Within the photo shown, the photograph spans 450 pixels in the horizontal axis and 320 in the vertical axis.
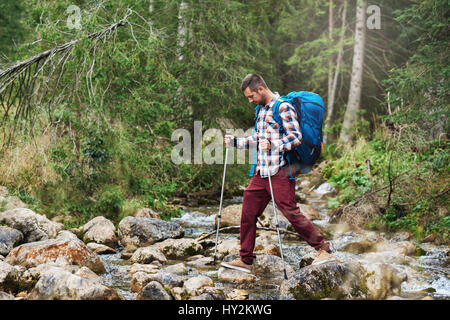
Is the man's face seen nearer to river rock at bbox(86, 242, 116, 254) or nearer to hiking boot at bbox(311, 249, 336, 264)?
hiking boot at bbox(311, 249, 336, 264)

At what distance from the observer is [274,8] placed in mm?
18766

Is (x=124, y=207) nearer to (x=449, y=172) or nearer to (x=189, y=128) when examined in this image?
(x=189, y=128)

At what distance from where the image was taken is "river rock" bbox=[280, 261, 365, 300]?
464 centimetres

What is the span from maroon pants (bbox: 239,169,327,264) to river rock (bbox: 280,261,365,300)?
33 centimetres

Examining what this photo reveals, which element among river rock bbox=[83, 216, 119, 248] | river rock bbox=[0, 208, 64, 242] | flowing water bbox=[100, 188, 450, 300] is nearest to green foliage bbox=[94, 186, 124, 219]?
river rock bbox=[83, 216, 119, 248]

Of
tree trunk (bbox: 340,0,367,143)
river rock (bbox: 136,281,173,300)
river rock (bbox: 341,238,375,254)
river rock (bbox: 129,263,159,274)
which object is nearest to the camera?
river rock (bbox: 136,281,173,300)

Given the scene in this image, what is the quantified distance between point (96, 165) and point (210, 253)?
3085 mm

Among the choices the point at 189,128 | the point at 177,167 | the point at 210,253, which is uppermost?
the point at 189,128

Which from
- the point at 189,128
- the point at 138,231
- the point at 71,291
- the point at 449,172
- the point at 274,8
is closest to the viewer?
the point at 71,291

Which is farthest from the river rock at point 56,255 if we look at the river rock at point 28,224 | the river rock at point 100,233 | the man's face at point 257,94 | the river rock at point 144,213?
the river rock at point 144,213

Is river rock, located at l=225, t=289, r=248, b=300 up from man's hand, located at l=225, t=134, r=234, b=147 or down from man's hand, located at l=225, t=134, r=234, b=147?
down

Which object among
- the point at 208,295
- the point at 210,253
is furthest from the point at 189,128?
the point at 208,295

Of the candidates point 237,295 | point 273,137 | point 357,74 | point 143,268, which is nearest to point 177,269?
point 143,268

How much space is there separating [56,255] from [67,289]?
4.79ft
